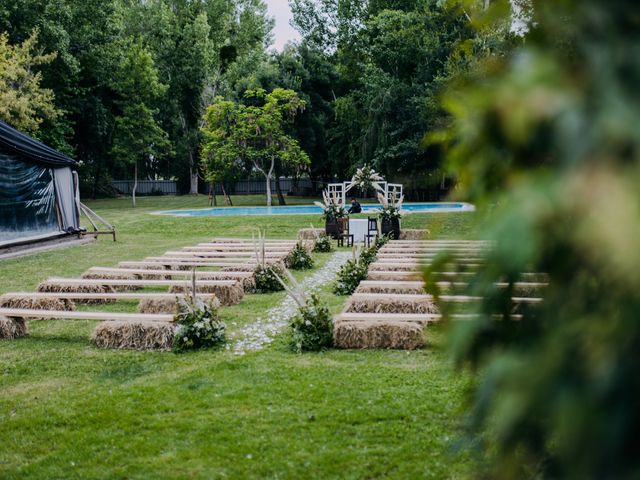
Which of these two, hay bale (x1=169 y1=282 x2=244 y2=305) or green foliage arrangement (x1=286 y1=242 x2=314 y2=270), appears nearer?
hay bale (x1=169 y1=282 x2=244 y2=305)

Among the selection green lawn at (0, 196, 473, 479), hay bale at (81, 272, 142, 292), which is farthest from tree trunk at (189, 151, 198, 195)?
green lawn at (0, 196, 473, 479)

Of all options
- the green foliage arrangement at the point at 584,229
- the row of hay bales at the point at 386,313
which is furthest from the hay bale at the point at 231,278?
the green foliage arrangement at the point at 584,229

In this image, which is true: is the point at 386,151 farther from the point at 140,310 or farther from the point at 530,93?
the point at 530,93

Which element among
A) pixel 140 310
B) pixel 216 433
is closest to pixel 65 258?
pixel 140 310

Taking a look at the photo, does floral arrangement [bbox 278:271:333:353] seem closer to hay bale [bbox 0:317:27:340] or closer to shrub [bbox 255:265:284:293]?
shrub [bbox 255:265:284:293]

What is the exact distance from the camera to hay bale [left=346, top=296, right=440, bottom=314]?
786 centimetres

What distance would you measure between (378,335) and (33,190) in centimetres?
1296

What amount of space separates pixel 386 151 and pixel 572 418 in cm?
3145

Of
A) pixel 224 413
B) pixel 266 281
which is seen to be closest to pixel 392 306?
pixel 266 281

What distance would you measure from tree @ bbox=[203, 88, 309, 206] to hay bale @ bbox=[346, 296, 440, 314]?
23.4 metres

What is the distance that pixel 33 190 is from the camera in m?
16.2

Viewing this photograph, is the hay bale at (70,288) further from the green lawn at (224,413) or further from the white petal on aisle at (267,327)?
the white petal on aisle at (267,327)

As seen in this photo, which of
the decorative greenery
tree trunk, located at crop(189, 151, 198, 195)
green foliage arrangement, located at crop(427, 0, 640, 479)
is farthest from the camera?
tree trunk, located at crop(189, 151, 198, 195)

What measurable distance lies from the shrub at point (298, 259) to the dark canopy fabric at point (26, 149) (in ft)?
25.8
